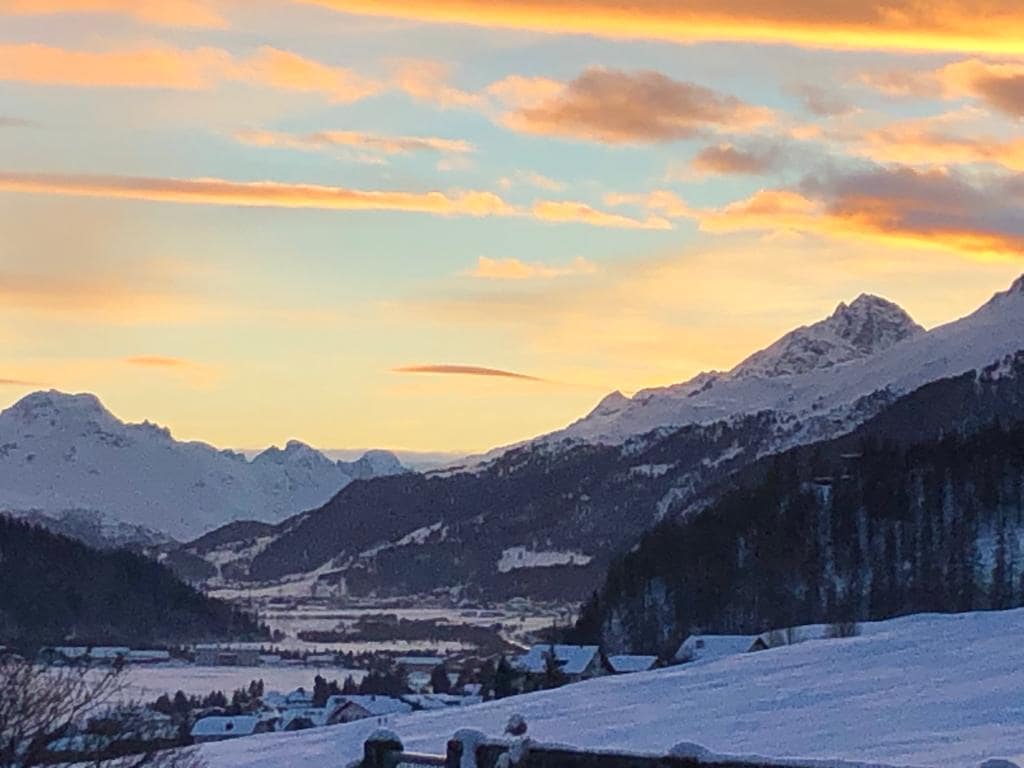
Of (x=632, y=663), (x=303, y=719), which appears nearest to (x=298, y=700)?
(x=303, y=719)

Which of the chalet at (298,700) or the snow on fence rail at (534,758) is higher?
the snow on fence rail at (534,758)

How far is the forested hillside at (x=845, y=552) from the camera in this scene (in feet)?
425

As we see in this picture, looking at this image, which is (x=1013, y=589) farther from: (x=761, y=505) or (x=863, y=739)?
(x=863, y=739)

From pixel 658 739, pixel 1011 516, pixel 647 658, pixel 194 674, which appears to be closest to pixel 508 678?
pixel 647 658

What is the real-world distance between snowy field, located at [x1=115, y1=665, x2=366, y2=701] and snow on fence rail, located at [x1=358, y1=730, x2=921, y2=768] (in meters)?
111

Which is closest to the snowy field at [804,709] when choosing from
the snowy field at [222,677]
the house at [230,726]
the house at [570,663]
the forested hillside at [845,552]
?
the house at [570,663]

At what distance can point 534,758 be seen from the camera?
20.1m

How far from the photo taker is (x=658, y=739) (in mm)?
32969

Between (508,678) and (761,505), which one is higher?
(761,505)

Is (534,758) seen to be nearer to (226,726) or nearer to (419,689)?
(226,726)

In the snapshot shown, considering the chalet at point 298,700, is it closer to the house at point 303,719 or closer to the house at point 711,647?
the house at point 303,719

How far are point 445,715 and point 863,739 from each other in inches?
655

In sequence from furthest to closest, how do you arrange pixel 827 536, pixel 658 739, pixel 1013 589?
pixel 827 536
pixel 1013 589
pixel 658 739

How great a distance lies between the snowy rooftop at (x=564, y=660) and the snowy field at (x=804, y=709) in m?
48.2
